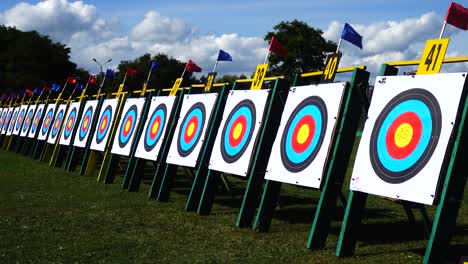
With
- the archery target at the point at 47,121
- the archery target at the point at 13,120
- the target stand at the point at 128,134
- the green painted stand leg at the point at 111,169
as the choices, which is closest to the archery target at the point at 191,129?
the target stand at the point at 128,134

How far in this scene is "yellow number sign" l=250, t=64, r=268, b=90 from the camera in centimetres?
854

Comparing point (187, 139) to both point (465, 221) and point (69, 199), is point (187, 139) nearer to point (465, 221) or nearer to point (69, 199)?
point (69, 199)

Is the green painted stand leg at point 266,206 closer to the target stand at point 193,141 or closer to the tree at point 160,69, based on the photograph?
the target stand at point 193,141

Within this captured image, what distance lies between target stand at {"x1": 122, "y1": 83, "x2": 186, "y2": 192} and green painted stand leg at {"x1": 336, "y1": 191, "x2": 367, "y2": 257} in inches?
209

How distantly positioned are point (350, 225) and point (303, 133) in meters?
1.66

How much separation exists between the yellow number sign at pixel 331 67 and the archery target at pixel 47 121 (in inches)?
590

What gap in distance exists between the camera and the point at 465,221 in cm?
810

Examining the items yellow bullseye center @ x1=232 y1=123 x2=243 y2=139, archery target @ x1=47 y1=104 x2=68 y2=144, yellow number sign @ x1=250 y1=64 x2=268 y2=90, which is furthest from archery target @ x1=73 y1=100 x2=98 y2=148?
yellow number sign @ x1=250 y1=64 x2=268 y2=90

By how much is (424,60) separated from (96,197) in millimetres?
6916

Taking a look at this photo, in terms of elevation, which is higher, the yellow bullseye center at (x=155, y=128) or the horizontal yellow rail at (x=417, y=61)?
the horizontal yellow rail at (x=417, y=61)

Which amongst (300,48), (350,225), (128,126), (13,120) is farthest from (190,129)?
(300,48)

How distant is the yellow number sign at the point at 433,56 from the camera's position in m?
5.56

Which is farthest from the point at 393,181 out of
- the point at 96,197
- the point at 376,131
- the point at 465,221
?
the point at 96,197

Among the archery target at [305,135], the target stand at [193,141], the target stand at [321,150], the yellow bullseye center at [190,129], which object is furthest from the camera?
the yellow bullseye center at [190,129]
